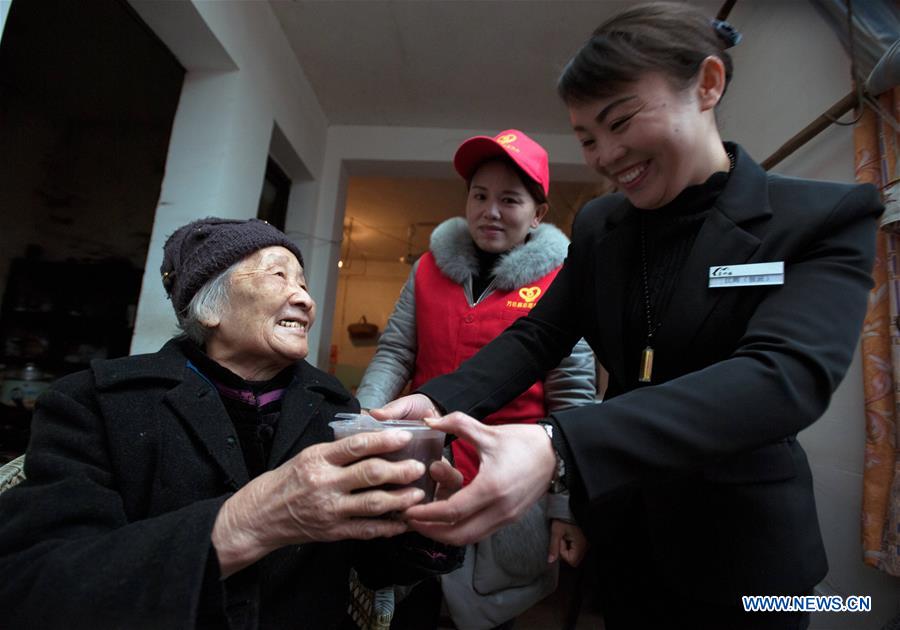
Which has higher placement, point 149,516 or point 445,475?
point 445,475

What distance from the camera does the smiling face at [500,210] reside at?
75.9 inches

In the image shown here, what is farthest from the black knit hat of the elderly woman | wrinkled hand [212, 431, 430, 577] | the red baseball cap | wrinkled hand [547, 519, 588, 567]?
wrinkled hand [547, 519, 588, 567]

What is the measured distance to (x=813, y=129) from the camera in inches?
85.6

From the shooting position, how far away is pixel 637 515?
1109 millimetres

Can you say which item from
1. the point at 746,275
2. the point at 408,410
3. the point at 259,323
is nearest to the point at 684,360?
the point at 746,275

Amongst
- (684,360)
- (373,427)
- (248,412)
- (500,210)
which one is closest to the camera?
(373,427)

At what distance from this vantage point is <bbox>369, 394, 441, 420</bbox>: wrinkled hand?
1.11 metres

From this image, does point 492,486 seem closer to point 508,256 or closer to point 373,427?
point 373,427

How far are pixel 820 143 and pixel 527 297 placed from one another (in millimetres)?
1611

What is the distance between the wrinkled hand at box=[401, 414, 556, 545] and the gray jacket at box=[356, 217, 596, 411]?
0.91 m

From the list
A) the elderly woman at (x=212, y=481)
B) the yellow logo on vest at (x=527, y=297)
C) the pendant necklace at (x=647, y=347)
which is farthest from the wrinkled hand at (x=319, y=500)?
the yellow logo on vest at (x=527, y=297)

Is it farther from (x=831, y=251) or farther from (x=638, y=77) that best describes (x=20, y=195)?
(x=831, y=251)

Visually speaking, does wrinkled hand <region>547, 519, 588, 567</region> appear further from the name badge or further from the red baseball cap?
the red baseball cap

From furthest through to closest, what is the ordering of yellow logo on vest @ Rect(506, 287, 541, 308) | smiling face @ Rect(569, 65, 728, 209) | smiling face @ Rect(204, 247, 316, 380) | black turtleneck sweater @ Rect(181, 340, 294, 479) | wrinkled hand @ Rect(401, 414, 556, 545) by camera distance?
1. yellow logo on vest @ Rect(506, 287, 541, 308)
2. smiling face @ Rect(204, 247, 316, 380)
3. black turtleneck sweater @ Rect(181, 340, 294, 479)
4. smiling face @ Rect(569, 65, 728, 209)
5. wrinkled hand @ Rect(401, 414, 556, 545)
